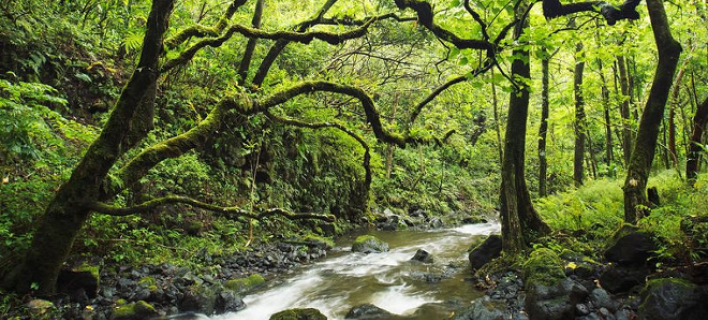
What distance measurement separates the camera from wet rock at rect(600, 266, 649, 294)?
17.5 ft

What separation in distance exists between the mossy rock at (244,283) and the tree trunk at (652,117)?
6.94m

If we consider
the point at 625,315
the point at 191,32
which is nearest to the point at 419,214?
the point at 625,315

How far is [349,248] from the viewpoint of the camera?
11.5m

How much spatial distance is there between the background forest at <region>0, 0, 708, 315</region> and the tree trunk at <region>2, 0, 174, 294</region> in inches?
1.3

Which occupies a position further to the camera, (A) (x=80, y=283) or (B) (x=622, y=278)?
(A) (x=80, y=283)

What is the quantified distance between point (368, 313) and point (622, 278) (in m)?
3.73

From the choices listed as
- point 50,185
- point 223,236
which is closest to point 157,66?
point 50,185

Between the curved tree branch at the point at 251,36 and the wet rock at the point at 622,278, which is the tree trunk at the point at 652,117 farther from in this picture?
the curved tree branch at the point at 251,36

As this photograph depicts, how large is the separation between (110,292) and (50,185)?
72.1 inches

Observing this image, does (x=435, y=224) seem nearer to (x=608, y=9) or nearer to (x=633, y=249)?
(x=633, y=249)

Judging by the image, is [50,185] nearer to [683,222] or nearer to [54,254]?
[54,254]

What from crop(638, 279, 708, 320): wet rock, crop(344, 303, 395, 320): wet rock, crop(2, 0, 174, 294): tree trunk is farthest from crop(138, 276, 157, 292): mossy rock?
crop(638, 279, 708, 320): wet rock

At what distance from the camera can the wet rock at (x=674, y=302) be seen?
4340 mm

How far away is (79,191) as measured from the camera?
475 centimetres
